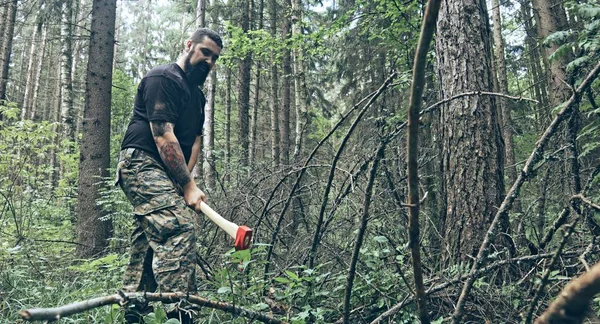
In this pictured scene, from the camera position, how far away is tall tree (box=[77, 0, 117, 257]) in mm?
6840

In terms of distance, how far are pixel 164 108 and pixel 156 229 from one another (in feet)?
2.95

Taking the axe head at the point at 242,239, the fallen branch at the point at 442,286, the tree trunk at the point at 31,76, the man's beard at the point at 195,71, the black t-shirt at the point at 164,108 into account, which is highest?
the tree trunk at the point at 31,76

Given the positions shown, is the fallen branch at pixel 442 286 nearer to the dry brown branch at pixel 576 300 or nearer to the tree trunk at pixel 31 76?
the dry brown branch at pixel 576 300

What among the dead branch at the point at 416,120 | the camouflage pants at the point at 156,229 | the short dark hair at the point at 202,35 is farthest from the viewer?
the short dark hair at the point at 202,35

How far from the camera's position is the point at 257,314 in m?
2.35

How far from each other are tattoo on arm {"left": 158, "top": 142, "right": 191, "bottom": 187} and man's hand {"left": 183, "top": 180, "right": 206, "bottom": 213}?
46 mm

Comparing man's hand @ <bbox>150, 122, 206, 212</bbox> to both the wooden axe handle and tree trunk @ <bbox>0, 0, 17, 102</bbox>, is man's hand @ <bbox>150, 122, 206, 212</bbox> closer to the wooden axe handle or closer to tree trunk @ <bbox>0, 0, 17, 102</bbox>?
the wooden axe handle

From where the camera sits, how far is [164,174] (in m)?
3.30

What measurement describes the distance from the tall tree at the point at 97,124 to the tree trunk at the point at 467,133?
5.32 meters

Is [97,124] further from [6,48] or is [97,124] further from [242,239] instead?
[6,48]

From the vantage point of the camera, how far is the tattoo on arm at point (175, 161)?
323cm

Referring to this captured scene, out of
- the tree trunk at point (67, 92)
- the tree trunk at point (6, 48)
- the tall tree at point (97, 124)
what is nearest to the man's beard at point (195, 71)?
the tall tree at point (97, 124)

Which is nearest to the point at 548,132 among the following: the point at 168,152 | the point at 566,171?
the point at 566,171


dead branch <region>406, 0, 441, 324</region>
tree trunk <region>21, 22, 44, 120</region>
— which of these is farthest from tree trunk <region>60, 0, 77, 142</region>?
dead branch <region>406, 0, 441, 324</region>
